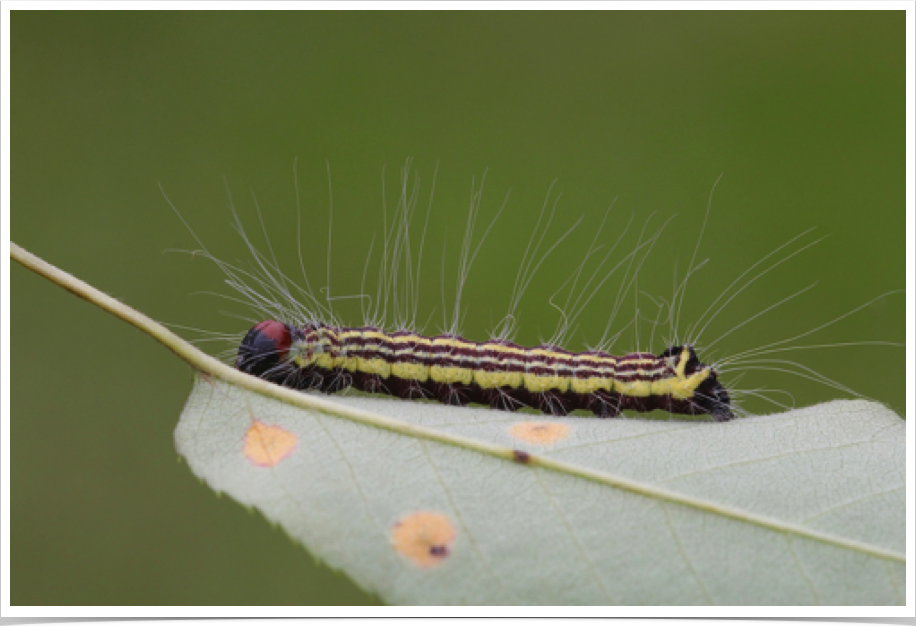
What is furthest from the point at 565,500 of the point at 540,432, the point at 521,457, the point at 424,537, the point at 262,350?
the point at 262,350

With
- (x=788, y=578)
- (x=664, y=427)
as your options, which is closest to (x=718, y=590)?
(x=788, y=578)

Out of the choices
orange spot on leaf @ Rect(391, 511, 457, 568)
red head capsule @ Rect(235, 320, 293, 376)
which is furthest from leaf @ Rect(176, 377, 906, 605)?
red head capsule @ Rect(235, 320, 293, 376)

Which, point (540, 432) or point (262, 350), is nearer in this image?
point (540, 432)

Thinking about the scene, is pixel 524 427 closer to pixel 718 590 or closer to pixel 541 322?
pixel 718 590

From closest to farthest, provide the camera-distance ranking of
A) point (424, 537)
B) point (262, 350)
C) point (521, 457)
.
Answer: point (424, 537), point (521, 457), point (262, 350)

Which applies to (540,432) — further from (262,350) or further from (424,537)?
(262,350)

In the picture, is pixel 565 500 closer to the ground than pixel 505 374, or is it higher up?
closer to the ground

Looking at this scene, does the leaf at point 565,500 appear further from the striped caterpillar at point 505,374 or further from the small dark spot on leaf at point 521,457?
the striped caterpillar at point 505,374

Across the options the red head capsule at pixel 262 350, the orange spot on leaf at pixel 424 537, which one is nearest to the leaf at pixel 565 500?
the orange spot on leaf at pixel 424 537
